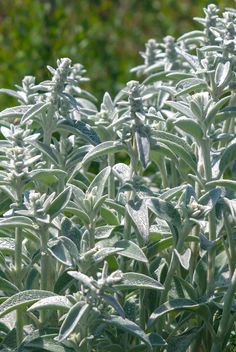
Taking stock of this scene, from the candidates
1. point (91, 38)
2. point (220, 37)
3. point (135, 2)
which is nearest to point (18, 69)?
point (91, 38)

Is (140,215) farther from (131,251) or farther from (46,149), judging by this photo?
(46,149)

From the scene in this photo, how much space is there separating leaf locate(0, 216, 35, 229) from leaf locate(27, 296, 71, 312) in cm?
21

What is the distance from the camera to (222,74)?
2592 millimetres

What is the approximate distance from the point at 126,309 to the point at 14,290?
332mm

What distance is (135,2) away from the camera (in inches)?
296

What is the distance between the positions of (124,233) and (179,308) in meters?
0.28

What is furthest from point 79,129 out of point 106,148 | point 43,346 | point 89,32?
point 89,32

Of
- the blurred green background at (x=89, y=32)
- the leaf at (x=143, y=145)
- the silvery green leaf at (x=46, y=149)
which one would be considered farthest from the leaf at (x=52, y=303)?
the blurred green background at (x=89, y=32)

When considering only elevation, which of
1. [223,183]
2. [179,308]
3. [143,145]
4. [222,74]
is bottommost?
[179,308]

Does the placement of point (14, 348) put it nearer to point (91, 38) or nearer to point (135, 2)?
point (91, 38)

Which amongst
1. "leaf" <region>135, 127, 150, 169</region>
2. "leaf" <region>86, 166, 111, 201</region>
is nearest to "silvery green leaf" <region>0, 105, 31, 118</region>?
"leaf" <region>86, 166, 111, 201</region>

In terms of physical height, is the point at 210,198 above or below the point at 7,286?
above

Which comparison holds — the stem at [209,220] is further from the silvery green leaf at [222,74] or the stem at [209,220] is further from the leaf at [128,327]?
the leaf at [128,327]

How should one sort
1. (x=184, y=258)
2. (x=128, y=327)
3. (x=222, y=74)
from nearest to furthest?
1. (x=128, y=327)
2. (x=184, y=258)
3. (x=222, y=74)
